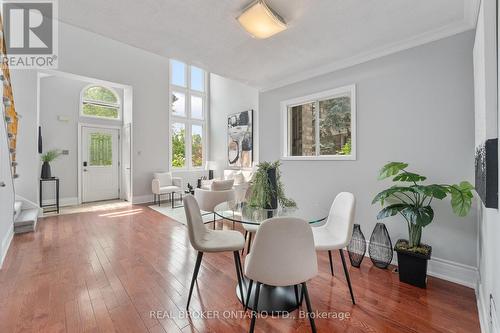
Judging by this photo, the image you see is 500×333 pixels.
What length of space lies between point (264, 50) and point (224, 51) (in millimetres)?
474

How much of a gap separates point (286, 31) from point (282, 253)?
→ 2.11 m

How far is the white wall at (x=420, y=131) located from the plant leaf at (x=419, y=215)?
14.4 inches

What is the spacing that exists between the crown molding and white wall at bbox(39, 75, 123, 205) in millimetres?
5576

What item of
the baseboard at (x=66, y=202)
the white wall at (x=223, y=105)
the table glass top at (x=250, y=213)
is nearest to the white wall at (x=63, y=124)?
the baseboard at (x=66, y=202)

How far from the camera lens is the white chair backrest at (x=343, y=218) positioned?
201 centimetres

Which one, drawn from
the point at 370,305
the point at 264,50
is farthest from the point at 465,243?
the point at 264,50

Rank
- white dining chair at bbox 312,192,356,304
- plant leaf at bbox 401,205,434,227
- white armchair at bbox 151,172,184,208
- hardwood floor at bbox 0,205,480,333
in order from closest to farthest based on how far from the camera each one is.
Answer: hardwood floor at bbox 0,205,480,333, white dining chair at bbox 312,192,356,304, plant leaf at bbox 401,205,434,227, white armchair at bbox 151,172,184,208

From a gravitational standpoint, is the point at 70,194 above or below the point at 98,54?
below

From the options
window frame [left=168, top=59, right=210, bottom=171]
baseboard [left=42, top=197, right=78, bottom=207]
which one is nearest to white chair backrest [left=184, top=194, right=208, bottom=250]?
window frame [left=168, top=59, right=210, bottom=171]

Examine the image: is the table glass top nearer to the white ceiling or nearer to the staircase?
the white ceiling

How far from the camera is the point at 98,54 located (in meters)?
5.62

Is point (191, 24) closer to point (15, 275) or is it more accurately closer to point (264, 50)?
point (264, 50)

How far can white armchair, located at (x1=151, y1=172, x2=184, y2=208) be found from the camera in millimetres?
6016

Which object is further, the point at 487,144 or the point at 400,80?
the point at 400,80
